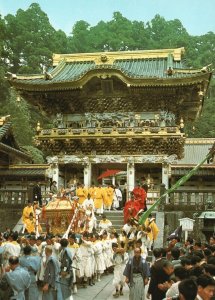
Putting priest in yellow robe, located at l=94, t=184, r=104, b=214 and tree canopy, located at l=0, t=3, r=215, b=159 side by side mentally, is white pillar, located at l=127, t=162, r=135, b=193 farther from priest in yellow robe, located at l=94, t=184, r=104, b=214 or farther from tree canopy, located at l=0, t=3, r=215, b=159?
tree canopy, located at l=0, t=3, r=215, b=159

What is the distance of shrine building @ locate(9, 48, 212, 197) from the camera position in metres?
25.4

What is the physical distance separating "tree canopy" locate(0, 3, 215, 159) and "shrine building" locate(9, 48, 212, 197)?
9.06 meters

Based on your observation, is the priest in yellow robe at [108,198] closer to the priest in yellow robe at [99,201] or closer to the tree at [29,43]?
the priest in yellow robe at [99,201]

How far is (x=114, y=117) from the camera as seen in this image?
27.1m

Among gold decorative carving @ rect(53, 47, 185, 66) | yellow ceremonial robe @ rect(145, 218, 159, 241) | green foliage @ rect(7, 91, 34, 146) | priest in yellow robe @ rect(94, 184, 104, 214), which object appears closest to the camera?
Answer: yellow ceremonial robe @ rect(145, 218, 159, 241)

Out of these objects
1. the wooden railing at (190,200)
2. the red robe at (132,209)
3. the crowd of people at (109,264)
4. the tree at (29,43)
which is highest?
the tree at (29,43)

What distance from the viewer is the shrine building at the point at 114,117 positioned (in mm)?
25375

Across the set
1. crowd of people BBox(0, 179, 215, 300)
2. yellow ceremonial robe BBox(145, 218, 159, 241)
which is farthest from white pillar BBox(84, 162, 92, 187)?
yellow ceremonial robe BBox(145, 218, 159, 241)

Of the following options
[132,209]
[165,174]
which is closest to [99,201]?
[132,209]

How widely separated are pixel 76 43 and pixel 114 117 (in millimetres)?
36040

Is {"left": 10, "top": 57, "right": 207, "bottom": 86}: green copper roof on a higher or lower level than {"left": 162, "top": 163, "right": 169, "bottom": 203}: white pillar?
higher

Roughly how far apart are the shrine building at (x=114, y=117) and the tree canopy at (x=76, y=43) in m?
9.06

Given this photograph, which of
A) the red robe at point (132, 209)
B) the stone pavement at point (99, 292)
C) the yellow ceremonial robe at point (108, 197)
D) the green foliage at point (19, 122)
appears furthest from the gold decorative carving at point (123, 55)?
the stone pavement at point (99, 292)

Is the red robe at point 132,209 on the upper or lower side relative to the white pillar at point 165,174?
lower
